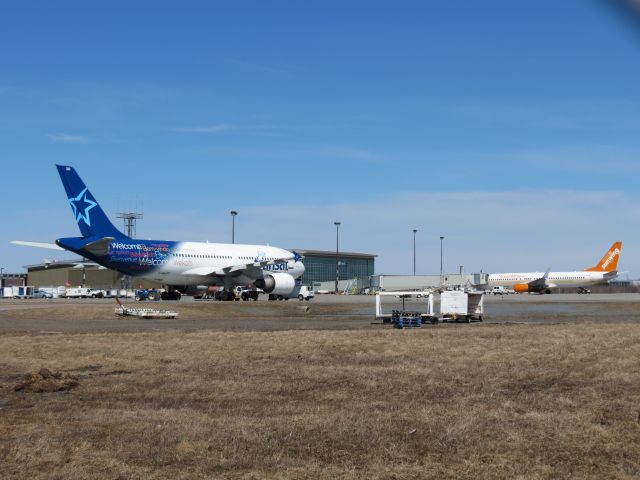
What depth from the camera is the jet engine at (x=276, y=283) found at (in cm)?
6625

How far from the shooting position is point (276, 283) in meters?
66.4

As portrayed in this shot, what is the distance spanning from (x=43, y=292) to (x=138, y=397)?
369ft

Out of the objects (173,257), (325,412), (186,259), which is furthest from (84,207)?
(325,412)

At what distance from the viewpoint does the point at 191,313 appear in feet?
145

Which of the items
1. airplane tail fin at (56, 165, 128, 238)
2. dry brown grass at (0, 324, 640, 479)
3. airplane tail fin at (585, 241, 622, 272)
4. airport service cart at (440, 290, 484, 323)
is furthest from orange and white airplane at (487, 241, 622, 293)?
dry brown grass at (0, 324, 640, 479)

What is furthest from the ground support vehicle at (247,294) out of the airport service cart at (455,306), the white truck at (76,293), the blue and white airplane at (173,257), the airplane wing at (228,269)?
the white truck at (76,293)

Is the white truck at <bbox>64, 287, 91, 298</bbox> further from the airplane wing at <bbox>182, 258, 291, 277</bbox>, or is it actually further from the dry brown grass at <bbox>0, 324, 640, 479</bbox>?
the dry brown grass at <bbox>0, 324, 640, 479</bbox>

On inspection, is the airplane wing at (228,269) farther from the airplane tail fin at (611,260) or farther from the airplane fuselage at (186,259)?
the airplane tail fin at (611,260)

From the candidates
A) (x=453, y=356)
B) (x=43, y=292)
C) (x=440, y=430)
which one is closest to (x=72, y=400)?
(x=440, y=430)

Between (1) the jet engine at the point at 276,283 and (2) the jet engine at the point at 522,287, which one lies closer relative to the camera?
(1) the jet engine at the point at 276,283

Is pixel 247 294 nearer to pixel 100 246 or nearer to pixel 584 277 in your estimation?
pixel 100 246

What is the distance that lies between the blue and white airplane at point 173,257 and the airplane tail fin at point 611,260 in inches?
2928

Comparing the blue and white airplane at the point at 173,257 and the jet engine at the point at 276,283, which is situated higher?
the blue and white airplane at the point at 173,257

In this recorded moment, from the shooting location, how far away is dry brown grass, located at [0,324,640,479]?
27.6ft
